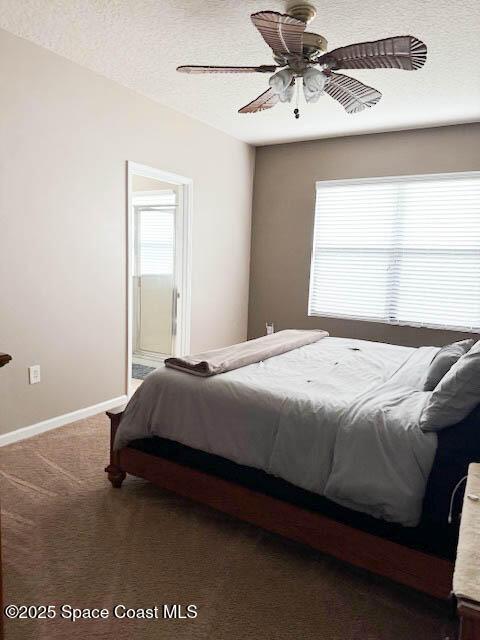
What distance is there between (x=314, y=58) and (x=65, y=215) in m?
1.97

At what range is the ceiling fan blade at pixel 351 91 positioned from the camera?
2387 millimetres

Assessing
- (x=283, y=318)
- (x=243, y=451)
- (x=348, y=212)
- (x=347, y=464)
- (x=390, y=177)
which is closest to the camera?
(x=347, y=464)

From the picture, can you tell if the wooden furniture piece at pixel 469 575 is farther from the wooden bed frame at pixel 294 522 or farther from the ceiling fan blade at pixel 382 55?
the ceiling fan blade at pixel 382 55

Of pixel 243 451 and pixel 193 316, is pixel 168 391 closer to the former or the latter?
pixel 243 451

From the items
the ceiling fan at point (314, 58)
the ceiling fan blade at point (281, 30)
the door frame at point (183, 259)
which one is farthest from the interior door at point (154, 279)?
the ceiling fan blade at point (281, 30)

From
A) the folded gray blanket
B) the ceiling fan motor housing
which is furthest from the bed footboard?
the ceiling fan motor housing

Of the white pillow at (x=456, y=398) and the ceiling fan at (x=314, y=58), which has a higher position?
the ceiling fan at (x=314, y=58)

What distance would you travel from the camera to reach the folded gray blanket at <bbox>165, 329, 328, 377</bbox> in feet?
7.64

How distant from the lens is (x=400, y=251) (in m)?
4.49

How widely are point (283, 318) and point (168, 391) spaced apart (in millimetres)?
3062

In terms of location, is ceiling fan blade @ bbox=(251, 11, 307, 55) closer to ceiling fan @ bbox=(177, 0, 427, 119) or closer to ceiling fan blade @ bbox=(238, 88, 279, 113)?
ceiling fan @ bbox=(177, 0, 427, 119)

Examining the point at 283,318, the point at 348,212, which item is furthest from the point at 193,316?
Result: the point at 348,212

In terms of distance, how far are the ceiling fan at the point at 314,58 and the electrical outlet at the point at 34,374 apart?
214cm

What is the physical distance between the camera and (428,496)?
64.1 inches
